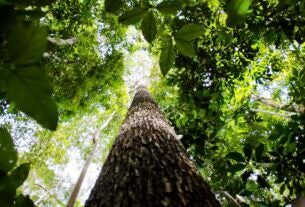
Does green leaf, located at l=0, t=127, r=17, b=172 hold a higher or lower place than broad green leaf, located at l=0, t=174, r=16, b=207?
higher

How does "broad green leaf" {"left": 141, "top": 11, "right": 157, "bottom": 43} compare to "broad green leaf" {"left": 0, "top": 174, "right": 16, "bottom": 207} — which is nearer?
"broad green leaf" {"left": 0, "top": 174, "right": 16, "bottom": 207}

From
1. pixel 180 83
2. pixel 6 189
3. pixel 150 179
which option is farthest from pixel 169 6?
pixel 180 83

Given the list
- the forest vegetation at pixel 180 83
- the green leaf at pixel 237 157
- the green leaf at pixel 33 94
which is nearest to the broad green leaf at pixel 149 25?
the forest vegetation at pixel 180 83

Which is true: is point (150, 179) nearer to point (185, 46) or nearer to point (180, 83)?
point (185, 46)

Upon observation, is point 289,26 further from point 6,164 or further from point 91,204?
Result: point 6,164

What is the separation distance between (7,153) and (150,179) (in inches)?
57.8

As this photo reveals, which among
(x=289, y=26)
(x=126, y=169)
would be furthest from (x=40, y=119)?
(x=289, y=26)

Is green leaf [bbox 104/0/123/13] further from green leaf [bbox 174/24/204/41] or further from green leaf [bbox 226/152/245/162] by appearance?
green leaf [bbox 226/152/245/162]

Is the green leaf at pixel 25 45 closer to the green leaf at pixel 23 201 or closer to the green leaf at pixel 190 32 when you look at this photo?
the green leaf at pixel 23 201

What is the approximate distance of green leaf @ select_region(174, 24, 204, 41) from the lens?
0.84m

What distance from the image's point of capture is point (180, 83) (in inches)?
178

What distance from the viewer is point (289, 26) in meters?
2.55

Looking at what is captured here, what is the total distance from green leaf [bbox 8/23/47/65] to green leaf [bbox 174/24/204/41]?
0.52m

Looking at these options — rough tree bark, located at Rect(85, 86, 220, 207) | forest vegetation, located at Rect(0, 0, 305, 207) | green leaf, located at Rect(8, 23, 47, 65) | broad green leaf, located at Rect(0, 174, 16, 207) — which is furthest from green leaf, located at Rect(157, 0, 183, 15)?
rough tree bark, located at Rect(85, 86, 220, 207)
